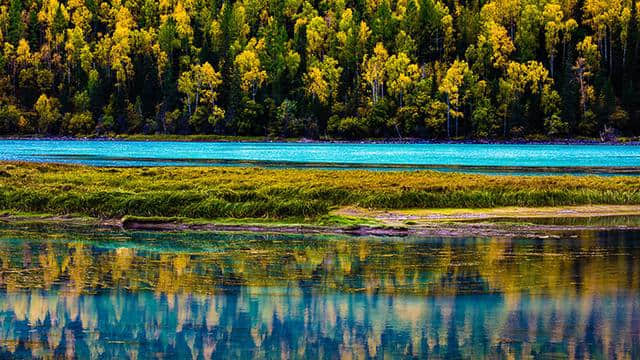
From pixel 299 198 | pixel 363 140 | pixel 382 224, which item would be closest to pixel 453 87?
pixel 363 140

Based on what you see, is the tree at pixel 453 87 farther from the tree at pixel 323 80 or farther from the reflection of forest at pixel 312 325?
the reflection of forest at pixel 312 325

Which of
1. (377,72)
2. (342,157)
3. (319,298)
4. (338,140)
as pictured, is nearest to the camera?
(319,298)

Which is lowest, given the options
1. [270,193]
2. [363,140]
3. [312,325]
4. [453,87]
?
[363,140]

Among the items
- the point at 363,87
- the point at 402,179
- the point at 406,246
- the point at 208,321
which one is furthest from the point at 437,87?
the point at 208,321

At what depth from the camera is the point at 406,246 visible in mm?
29188

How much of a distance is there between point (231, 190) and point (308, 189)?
3397mm

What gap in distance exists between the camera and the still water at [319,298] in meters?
16.9

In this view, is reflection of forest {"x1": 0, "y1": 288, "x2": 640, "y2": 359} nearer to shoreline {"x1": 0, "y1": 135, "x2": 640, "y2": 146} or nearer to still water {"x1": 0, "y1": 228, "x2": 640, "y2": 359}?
still water {"x1": 0, "y1": 228, "x2": 640, "y2": 359}

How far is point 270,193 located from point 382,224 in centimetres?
610

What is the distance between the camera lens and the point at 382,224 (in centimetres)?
3356

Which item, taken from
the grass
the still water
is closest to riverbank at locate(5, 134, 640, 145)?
the grass

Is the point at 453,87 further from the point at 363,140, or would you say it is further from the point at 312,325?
the point at 312,325

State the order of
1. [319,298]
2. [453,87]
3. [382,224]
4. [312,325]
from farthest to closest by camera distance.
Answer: [453,87]
[382,224]
[319,298]
[312,325]

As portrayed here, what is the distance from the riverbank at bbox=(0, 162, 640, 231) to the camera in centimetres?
3550
